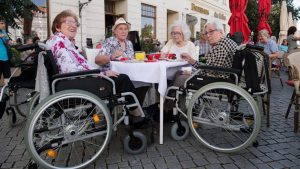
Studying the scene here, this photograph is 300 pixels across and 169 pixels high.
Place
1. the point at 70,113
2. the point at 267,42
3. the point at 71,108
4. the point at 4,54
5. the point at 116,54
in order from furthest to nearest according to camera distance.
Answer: the point at 267,42
the point at 4,54
the point at 116,54
the point at 70,113
the point at 71,108

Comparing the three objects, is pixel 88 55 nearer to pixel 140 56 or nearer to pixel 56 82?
pixel 140 56

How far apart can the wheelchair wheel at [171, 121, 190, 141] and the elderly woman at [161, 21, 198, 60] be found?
1.21 metres

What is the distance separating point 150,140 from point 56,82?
134 cm

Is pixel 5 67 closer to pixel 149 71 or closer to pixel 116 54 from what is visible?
pixel 116 54

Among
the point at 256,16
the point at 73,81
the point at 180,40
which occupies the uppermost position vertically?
the point at 256,16

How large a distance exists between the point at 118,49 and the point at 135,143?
1573 mm

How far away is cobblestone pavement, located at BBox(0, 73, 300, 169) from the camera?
267 cm

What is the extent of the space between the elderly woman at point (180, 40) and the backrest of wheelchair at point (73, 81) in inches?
67.5

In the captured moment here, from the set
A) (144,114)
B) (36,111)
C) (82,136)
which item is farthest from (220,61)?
(36,111)

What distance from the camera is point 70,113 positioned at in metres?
2.61

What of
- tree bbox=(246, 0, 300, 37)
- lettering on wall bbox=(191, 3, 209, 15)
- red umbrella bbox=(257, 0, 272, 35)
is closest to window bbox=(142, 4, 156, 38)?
lettering on wall bbox=(191, 3, 209, 15)

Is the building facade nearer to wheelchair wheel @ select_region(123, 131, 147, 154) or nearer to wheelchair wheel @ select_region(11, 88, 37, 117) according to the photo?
wheelchair wheel @ select_region(11, 88, 37, 117)

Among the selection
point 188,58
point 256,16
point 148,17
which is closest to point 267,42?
point 188,58

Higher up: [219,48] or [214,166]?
[219,48]
